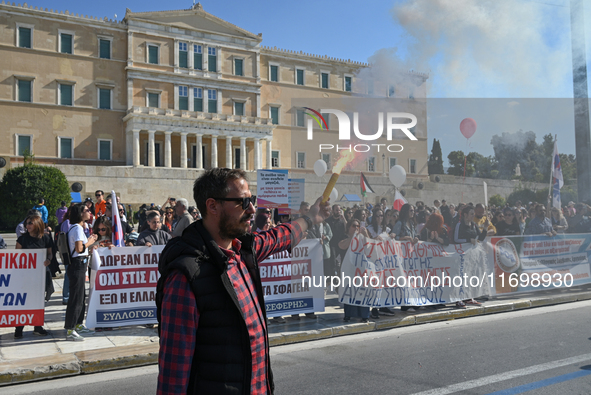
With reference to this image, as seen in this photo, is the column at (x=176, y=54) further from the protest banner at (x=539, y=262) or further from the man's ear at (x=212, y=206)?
the man's ear at (x=212, y=206)

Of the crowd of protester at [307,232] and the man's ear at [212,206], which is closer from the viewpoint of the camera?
the man's ear at [212,206]

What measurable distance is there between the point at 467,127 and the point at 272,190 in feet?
38.6

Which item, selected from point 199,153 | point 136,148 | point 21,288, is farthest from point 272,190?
point 199,153

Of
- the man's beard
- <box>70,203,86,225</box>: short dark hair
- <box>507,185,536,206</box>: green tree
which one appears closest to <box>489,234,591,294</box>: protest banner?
<box>70,203,86,225</box>: short dark hair

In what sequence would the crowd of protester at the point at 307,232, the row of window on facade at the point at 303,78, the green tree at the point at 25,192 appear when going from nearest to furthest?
the crowd of protester at the point at 307,232, the green tree at the point at 25,192, the row of window on facade at the point at 303,78

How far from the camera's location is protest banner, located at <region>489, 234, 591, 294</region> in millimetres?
9500

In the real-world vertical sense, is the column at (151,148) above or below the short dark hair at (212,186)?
above

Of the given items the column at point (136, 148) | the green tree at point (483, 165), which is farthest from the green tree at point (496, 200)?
the column at point (136, 148)

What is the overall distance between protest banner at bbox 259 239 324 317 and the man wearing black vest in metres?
5.34

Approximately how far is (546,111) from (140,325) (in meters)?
19.5

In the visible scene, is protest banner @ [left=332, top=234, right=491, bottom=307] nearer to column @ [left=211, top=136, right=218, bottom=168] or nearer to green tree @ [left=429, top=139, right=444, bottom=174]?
green tree @ [left=429, top=139, right=444, bottom=174]

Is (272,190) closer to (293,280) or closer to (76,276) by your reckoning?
(293,280)

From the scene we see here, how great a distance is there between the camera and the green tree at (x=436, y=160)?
41.8 meters

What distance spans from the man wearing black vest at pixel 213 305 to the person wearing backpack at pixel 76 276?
17.3 feet
